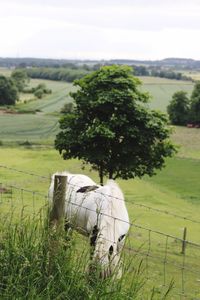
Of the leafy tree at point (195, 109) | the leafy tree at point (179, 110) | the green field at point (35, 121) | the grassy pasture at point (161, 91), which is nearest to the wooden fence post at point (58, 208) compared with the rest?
the green field at point (35, 121)

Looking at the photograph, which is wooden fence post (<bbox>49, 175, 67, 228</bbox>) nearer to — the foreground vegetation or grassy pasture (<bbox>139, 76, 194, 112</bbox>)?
the foreground vegetation

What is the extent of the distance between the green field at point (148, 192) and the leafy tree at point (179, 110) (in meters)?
11.4

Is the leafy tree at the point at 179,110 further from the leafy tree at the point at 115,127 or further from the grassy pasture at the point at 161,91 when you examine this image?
the leafy tree at the point at 115,127

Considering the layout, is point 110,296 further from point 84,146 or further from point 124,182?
point 124,182

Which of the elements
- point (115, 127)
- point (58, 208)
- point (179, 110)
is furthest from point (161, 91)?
point (58, 208)

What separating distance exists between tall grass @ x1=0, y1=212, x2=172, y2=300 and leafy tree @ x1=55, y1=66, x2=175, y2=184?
14.1 meters

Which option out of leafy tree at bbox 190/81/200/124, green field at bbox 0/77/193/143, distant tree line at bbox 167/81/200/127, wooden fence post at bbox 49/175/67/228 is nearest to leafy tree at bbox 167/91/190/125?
distant tree line at bbox 167/81/200/127

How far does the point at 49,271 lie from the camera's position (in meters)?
7.47

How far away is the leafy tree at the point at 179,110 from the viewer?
337 ft

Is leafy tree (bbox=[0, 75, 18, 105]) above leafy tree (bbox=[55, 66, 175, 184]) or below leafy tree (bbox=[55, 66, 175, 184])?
below

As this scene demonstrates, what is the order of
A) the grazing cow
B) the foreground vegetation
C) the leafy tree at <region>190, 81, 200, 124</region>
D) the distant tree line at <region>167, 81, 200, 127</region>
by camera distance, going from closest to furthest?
the foreground vegetation < the grazing cow < the leafy tree at <region>190, 81, 200, 124</region> < the distant tree line at <region>167, 81, 200, 127</region>

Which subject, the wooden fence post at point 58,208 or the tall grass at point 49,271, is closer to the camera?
the tall grass at point 49,271

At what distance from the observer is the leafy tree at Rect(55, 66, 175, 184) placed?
73.2ft

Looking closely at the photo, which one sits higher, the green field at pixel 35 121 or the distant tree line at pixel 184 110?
the distant tree line at pixel 184 110
